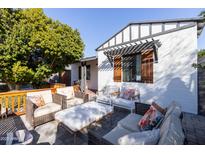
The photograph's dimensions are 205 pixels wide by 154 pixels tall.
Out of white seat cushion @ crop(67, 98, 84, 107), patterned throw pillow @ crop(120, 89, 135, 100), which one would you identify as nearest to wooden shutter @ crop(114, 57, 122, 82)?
patterned throw pillow @ crop(120, 89, 135, 100)

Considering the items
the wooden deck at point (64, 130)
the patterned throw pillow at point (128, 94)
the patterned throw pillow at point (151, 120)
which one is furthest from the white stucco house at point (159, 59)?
the patterned throw pillow at point (151, 120)

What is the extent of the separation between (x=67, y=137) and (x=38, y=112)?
127cm

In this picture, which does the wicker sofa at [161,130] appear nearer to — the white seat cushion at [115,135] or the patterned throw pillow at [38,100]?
the white seat cushion at [115,135]

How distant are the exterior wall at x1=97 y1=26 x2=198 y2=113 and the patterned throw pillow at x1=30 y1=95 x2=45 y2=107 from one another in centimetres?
424

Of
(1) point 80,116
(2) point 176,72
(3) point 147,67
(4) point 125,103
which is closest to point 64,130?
(1) point 80,116

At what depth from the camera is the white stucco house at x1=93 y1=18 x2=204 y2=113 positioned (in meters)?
4.29

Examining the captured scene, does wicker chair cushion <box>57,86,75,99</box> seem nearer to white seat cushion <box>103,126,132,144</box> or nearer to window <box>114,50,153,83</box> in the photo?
window <box>114,50,153,83</box>

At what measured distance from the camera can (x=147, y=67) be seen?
213 inches

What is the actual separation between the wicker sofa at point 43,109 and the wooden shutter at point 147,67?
370cm

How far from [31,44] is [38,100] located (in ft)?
10.1

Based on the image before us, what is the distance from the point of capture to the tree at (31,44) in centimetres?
541
